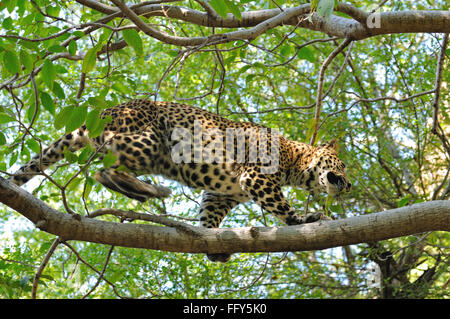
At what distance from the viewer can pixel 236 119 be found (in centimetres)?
969

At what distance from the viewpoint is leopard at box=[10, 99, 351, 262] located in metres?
6.08

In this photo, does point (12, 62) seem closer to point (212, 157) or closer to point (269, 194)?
point (212, 157)

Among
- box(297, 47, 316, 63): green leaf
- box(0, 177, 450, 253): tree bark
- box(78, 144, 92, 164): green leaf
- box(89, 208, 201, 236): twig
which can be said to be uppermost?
box(297, 47, 316, 63): green leaf

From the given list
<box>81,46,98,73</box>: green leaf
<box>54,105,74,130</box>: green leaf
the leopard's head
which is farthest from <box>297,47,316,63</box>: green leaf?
<box>54,105,74,130</box>: green leaf

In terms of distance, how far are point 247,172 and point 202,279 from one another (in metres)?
2.93

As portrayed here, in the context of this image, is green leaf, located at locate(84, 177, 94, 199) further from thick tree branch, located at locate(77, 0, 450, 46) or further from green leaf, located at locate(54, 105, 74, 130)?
thick tree branch, located at locate(77, 0, 450, 46)

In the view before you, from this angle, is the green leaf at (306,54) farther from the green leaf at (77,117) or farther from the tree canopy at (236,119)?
the green leaf at (77,117)

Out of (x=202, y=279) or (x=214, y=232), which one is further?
(x=202, y=279)

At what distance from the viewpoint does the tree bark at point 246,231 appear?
4.24 m

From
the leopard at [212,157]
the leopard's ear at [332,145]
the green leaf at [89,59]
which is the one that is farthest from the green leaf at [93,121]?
the leopard's ear at [332,145]

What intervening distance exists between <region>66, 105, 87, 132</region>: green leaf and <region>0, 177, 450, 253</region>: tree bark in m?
0.58

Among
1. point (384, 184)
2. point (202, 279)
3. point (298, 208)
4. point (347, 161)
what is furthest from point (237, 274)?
point (384, 184)
